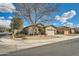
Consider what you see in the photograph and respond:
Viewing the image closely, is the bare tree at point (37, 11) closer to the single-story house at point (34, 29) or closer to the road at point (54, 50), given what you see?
the single-story house at point (34, 29)

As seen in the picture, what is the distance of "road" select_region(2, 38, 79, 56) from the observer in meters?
4.33

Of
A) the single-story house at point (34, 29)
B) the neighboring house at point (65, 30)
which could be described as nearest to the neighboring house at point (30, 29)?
the single-story house at point (34, 29)

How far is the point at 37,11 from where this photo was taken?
4.43 metres

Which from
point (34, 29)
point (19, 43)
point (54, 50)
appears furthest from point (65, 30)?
point (19, 43)

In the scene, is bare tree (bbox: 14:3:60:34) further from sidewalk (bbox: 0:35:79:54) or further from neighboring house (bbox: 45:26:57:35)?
sidewalk (bbox: 0:35:79:54)

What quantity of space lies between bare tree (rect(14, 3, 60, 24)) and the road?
349 millimetres

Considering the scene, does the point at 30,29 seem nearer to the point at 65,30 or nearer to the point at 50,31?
the point at 50,31

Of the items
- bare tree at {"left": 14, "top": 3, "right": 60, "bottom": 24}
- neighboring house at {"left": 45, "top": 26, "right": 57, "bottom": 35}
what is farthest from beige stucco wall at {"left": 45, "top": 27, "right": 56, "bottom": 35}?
bare tree at {"left": 14, "top": 3, "right": 60, "bottom": 24}

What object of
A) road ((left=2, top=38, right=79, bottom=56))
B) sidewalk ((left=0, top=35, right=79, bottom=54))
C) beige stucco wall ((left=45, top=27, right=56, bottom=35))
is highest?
beige stucco wall ((left=45, top=27, right=56, bottom=35))

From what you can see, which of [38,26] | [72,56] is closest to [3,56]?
[38,26]

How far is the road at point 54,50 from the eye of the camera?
4334 millimetres

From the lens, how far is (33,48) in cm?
438

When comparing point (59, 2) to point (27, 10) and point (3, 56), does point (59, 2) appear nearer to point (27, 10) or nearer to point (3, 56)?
point (27, 10)

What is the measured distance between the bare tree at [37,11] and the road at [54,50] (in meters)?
0.35
